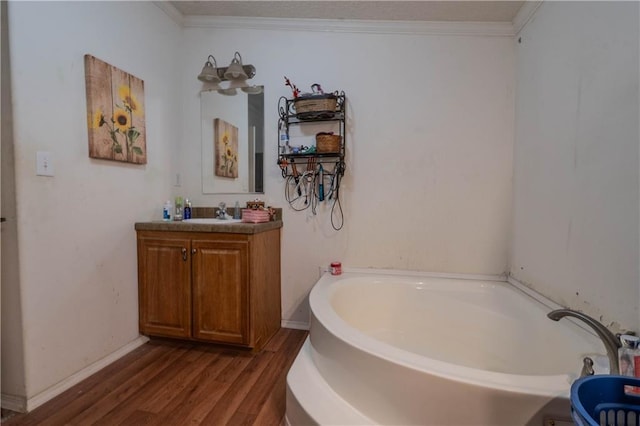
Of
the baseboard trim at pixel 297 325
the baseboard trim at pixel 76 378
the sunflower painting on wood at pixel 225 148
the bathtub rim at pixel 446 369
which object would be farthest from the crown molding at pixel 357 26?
the baseboard trim at pixel 76 378

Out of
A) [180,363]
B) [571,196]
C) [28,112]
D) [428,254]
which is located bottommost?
[180,363]

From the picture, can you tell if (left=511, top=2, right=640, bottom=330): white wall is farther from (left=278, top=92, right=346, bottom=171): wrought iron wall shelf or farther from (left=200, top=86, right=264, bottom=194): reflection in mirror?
(left=200, top=86, right=264, bottom=194): reflection in mirror

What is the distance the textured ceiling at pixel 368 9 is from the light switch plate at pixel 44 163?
5.04 feet

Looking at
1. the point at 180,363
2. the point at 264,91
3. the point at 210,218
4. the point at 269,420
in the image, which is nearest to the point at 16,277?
the point at 180,363

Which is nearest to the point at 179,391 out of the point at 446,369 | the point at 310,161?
the point at 446,369

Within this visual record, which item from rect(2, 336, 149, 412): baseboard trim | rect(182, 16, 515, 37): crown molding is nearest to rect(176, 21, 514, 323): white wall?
rect(182, 16, 515, 37): crown molding

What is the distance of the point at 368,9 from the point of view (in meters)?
2.07

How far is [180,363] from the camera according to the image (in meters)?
1.79

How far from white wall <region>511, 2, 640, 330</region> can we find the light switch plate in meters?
2.59

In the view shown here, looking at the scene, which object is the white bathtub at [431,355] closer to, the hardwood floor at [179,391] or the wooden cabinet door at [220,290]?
the hardwood floor at [179,391]

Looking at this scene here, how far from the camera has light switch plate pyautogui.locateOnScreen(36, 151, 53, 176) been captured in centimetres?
139

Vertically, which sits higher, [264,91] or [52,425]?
[264,91]

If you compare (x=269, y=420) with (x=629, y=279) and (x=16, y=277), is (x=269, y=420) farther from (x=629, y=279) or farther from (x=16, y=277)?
(x=629, y=279)

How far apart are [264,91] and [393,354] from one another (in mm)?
2093
